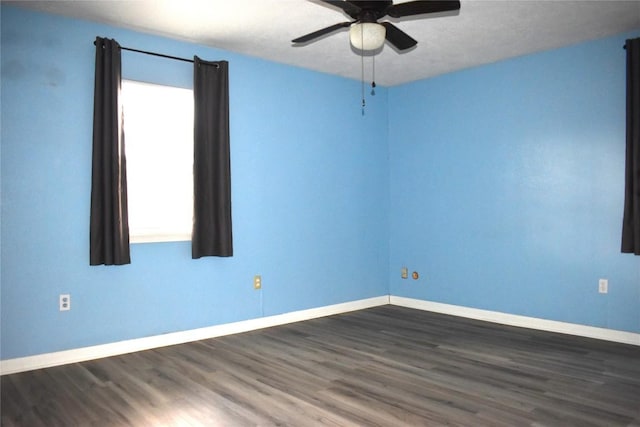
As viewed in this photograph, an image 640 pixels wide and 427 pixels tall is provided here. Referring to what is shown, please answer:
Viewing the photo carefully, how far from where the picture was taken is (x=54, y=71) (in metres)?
3.42

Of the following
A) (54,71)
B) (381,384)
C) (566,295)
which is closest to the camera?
(381,384)

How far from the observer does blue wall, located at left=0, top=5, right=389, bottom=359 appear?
3.29 m

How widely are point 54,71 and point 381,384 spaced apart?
3.07m

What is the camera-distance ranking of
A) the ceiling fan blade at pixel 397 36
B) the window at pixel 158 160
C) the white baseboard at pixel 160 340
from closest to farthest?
1. the ceiling fan blade at pixel 397 36
2. the white baseboard at pixel 160 340
3. the window at pixel 158 160

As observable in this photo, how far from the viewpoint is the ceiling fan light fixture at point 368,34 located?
267cm

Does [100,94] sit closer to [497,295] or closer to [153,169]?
[153,169]

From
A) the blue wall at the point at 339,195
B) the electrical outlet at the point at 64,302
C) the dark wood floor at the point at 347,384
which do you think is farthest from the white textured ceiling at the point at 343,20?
the dark wood floor at the point at 347,384

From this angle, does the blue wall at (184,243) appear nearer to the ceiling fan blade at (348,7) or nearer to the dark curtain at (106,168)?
the dark curtain at (106,168)

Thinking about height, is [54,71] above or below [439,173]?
above

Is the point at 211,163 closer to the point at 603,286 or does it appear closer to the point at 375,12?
the point at 375,12

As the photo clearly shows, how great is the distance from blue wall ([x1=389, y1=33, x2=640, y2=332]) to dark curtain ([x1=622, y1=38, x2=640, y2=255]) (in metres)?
0.18

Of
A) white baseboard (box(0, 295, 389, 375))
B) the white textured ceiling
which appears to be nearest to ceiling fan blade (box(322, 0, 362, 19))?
the white textured ceiling

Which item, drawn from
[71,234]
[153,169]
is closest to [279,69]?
[153,169]

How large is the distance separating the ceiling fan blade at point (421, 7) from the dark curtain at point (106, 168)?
211 centimetres
